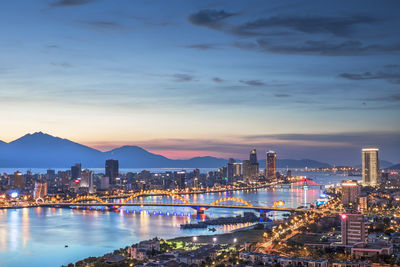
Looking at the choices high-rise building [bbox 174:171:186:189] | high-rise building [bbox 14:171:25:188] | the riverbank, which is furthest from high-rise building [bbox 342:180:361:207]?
high-rise building [bbox 14:171:25:188]

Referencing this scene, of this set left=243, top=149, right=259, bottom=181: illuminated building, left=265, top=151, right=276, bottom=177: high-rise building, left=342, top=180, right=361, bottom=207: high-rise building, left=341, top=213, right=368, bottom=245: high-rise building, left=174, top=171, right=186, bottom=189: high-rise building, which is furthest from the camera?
left=265, top=151, right=276, bottom=177: high-rise building

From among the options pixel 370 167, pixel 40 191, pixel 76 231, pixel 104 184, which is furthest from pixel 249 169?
pixel 76 231

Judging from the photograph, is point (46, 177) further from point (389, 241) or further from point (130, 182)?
point (389, 241)

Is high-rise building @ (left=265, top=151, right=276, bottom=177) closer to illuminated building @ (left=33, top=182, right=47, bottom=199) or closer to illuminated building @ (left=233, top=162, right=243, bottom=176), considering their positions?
illuminated building @ (left=233, top=162, right=243, bottom=176)

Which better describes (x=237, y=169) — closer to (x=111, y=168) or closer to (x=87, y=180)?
(x=111, y=168)

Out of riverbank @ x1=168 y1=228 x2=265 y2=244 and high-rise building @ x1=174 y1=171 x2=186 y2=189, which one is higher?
high-rise building @ x1=174 y1=171 x2=186 y2=189

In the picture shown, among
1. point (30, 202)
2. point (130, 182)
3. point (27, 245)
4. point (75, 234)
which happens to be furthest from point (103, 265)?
point (130, 182)

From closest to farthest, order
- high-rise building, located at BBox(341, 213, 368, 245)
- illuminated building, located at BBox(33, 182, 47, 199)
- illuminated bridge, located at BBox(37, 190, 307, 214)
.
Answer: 1. high-rise building, located at BBox(341, 213, 368, 245)
2. illuminated bridge, located at BBox(37, 190, 307, 214)
3. illuminated building, located at BBox(33, 182, 47, 199)
